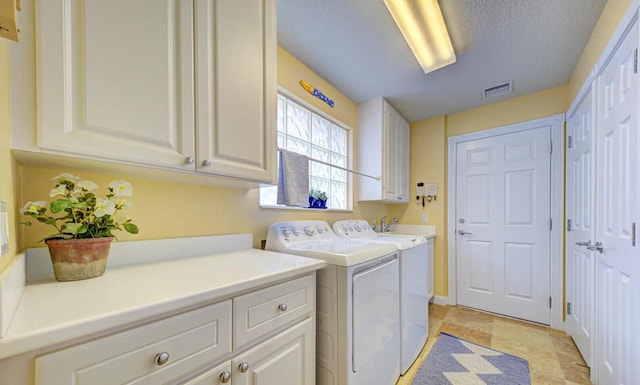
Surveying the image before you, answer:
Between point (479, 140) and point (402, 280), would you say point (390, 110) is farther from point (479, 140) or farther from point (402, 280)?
point (402, 280)

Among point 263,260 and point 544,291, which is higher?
point 263,260

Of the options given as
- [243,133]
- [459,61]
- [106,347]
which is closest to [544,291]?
[459,61]

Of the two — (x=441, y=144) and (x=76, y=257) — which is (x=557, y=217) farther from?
(x=76, y=257)

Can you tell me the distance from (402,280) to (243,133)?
1.39 metres

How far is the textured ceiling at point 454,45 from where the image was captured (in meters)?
1.50

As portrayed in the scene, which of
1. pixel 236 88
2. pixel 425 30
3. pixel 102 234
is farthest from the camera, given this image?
pixel 425 30

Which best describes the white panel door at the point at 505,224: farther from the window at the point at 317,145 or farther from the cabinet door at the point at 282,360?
the cabinet door at the point at 282,360

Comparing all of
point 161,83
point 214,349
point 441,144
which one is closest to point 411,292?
point 214,349

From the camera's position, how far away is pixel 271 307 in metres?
0.95

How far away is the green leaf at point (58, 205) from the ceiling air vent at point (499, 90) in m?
3.11

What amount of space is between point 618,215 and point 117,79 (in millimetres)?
2281

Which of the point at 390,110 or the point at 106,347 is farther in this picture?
the point at 390,110

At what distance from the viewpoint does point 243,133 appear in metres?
1.18

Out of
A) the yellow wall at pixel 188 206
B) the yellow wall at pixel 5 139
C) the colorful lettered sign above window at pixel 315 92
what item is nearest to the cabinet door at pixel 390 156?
the colorful lettered sign above window at pixel 315 92
